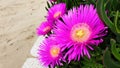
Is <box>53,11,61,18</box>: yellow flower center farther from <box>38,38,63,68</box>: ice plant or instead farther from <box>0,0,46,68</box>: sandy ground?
<box>0,0,46,68</box>: sandy ground

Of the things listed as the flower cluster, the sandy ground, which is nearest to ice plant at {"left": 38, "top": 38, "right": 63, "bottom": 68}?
the flower cluster

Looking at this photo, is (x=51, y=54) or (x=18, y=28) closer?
(x=51, y=54)

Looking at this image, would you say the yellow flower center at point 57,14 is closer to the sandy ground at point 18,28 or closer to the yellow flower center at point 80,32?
the yellow flower center at point 80,32

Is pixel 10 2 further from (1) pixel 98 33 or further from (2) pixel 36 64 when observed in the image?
(1) pixel 98 33

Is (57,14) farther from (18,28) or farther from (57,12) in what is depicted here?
(18,28)

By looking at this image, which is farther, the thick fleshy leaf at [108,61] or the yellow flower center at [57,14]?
the yellow flower center at [57,14]

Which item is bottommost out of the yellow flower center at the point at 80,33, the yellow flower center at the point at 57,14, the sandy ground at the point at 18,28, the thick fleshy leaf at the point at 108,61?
the sandy ground at the point at 18,28

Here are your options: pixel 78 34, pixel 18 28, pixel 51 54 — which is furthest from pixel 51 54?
pixel 18 28

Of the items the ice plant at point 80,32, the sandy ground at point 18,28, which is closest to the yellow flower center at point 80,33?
the ice plant at point 80,32
